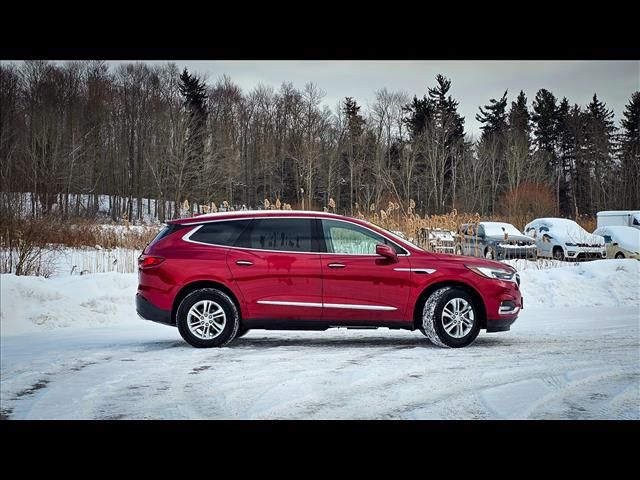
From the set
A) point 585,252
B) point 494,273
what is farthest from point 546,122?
point 585,252

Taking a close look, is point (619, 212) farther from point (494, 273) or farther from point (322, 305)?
point (322, 305)

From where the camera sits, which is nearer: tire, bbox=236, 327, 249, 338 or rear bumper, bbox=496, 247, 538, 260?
tire, bbox=236, 327, 249, 338

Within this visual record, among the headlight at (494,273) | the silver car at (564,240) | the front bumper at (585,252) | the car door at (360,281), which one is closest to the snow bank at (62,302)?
the car door at (360,281)

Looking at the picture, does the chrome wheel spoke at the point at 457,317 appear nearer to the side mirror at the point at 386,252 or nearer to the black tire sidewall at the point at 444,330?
the black tire sidewall at the point at 444,330

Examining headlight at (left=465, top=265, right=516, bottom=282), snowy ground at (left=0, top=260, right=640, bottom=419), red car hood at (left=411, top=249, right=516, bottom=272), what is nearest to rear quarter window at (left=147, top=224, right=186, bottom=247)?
snowy ground at (left=0, top=260, right=640, bottom=419)

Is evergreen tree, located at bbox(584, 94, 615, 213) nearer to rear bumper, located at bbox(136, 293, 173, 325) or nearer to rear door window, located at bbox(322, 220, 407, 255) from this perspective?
rear door window, located at bbox(322, 220, 407, 255)

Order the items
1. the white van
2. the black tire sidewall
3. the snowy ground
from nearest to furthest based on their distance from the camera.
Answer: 1. the snowy ground
2. the black tire sidewall
3. the white van

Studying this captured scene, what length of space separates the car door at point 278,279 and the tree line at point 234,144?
221 cm

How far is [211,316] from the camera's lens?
20.0 ft

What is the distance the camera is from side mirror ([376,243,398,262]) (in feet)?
20.1

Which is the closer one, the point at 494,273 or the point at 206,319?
the point at 206,319

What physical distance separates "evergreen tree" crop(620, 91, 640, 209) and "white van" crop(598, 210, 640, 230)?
0.39 meters

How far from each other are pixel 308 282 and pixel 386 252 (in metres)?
0.91

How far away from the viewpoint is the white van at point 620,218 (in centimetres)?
1224
